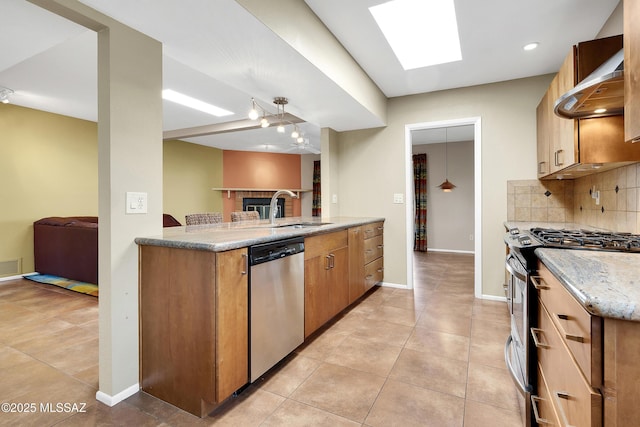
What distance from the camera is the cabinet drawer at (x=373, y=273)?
11.4 ft

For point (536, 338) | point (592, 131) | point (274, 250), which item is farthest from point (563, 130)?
point (274, 250)

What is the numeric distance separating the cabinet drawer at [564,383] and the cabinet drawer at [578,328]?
0.03 meters

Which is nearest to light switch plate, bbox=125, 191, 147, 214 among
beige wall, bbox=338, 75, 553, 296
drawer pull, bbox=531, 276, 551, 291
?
drawer pull, bbox=531, 276, 551, 291

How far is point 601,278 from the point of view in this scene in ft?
2.73

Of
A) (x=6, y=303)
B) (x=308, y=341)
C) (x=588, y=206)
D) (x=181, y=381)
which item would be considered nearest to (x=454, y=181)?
(x=588, y=206)

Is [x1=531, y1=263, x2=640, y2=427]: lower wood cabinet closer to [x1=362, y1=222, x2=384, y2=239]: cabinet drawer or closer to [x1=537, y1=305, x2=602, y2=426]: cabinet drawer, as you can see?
[x1=537, y1=305, x2=602, y2=426]: cabinet drawer

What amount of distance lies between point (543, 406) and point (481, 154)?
2833 mm

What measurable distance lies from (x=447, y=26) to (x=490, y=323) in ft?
8.06

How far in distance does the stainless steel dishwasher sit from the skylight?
1713 millimetres

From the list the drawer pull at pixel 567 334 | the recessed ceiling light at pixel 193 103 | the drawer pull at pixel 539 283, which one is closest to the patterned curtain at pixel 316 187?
the recessed ceiling light at pixel 193 103

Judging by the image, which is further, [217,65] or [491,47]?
[491,47]

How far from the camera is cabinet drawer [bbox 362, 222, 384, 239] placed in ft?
11.3

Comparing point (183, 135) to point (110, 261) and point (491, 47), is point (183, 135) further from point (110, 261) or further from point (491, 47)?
point (491, 47)

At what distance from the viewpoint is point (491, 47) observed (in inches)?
105
